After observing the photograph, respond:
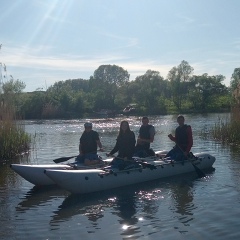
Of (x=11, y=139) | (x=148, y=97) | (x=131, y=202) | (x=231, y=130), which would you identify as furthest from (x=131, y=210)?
(x=148, y=97)

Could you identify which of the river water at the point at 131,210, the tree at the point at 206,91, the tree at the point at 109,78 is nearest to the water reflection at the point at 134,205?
the river water at the point at 131,210

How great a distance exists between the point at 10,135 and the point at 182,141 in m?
6.62

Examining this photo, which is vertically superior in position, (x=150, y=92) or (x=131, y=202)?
(x=150, y=92)

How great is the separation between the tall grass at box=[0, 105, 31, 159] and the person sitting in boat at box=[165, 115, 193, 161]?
6149mm

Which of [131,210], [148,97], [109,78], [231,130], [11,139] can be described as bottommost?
[131,210]

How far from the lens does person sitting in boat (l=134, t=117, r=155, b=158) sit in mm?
12366

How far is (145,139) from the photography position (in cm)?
1254

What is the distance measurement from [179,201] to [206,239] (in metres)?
2.51

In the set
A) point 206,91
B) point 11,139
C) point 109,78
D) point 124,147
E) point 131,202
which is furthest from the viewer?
point 109,78

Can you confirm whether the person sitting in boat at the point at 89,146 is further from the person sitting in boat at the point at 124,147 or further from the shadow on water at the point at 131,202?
the shadow on water at the point at 131,202

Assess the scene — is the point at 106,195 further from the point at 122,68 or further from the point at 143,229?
the point at 122,68

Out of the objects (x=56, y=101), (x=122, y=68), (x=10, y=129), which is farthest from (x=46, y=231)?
(x=122, y=68)

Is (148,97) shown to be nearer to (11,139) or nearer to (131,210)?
(11,139)

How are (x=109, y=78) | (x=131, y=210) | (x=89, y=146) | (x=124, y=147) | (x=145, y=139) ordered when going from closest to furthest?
1. (x=131, y=210)
2. (x=124, y=147)
3. (x=89, y=146)
4. (x=145, y=139)
5. (x=109, y=78)
